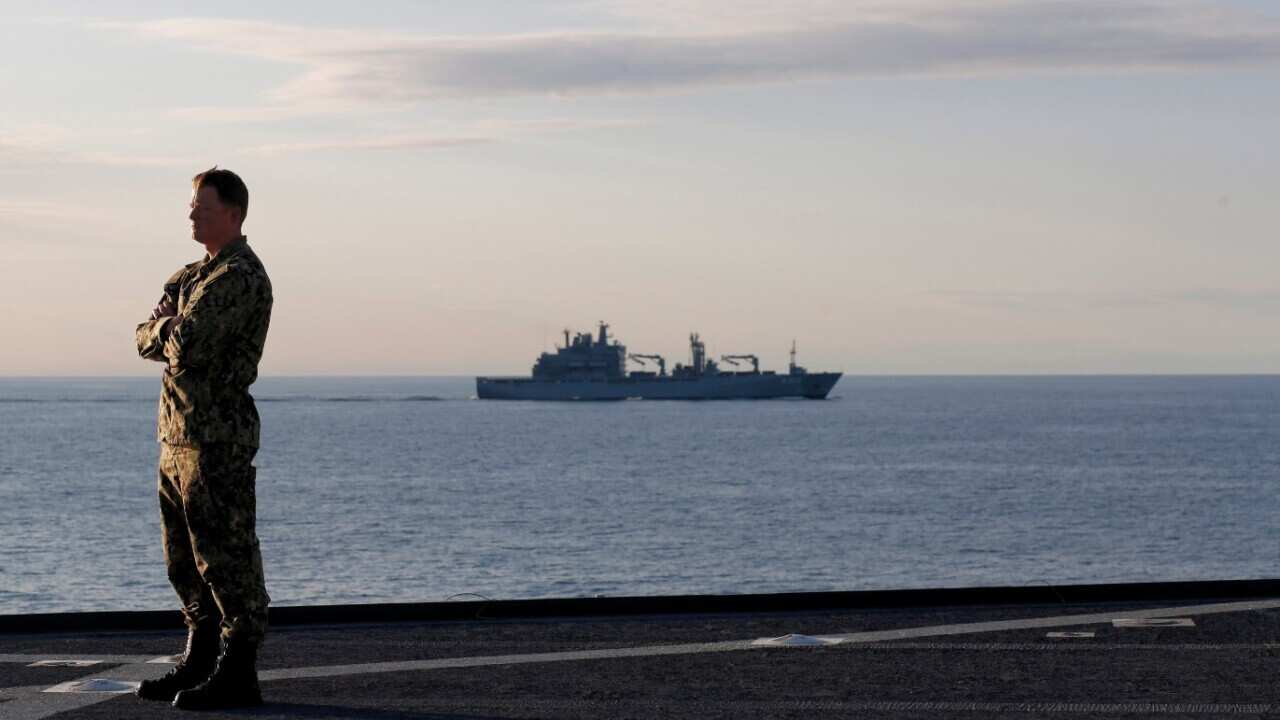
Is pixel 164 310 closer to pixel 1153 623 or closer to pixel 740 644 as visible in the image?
pixel 740 644

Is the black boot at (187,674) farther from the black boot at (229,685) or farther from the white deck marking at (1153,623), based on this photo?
the white deck marking at (1153,623)

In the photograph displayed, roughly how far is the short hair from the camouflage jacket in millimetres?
166

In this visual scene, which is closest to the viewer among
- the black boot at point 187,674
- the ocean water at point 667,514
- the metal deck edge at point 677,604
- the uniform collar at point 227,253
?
the uniform collar at point 227,253

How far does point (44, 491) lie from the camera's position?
63.9 meters

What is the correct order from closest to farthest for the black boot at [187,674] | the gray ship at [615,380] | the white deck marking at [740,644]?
the black boot at [187,674] → the white deck marking at [740,644] → the gray ship at [615,380]

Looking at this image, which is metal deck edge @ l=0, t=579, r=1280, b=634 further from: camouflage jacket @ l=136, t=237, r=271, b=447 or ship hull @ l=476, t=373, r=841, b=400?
ship hull @ l=476, t=373, r=841, b=400

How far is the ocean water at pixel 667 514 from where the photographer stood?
38.0 meters

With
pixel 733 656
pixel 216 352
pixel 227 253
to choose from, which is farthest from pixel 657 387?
pixel 216 352

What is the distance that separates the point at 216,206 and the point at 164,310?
41 centimetres

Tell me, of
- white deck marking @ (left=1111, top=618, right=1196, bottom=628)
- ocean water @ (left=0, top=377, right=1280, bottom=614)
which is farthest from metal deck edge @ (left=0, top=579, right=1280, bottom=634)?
ocean water @ (left=0, top=377, right=1280, bottom=614)

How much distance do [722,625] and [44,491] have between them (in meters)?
59.5

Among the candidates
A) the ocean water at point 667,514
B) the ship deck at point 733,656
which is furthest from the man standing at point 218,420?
the ocean water at point 667,514

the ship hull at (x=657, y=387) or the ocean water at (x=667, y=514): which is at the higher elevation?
the ship hull at (x=657, y=387)

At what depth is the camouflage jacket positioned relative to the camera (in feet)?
20.1
